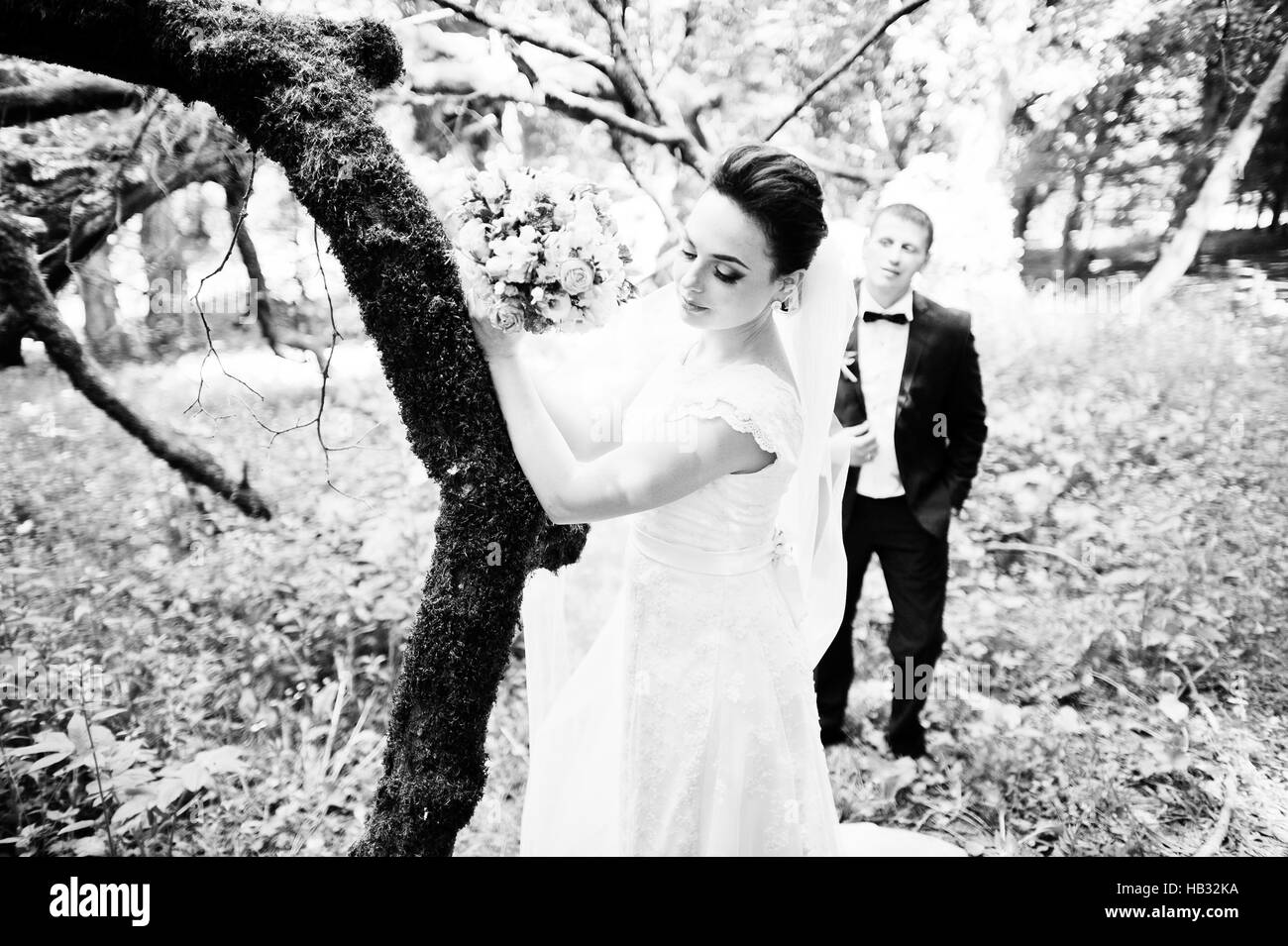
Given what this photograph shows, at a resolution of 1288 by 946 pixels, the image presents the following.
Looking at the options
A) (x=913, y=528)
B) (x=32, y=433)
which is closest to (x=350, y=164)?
Answer: (x=913, y=528)

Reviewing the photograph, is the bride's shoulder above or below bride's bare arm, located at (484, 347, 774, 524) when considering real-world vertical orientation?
above

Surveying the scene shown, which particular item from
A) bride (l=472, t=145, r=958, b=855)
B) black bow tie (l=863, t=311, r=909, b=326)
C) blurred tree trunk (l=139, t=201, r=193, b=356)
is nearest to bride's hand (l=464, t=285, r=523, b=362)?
bride (l=472, t=145, r=958, b=855)

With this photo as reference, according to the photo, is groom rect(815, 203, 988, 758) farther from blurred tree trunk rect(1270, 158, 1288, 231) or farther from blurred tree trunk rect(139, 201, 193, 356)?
blurred tree trunk rect(139, 201, 193, 356)

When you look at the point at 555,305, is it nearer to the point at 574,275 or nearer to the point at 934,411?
the point at 574,275

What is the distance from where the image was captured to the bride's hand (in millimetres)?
1546

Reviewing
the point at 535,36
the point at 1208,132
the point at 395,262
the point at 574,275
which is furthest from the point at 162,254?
the point at 1208,132

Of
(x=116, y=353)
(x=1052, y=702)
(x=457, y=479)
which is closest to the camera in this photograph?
(x=457, y=479)

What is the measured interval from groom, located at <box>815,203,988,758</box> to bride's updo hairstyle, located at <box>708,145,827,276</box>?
4.29 feet

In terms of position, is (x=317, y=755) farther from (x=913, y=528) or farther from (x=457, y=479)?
(x=913, y=528)

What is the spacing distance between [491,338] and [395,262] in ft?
→ 0.80

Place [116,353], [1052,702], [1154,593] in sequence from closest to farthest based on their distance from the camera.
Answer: [1052,702], [1154,593], [116,353]

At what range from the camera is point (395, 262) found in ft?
4.97

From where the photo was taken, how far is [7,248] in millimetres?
3553
